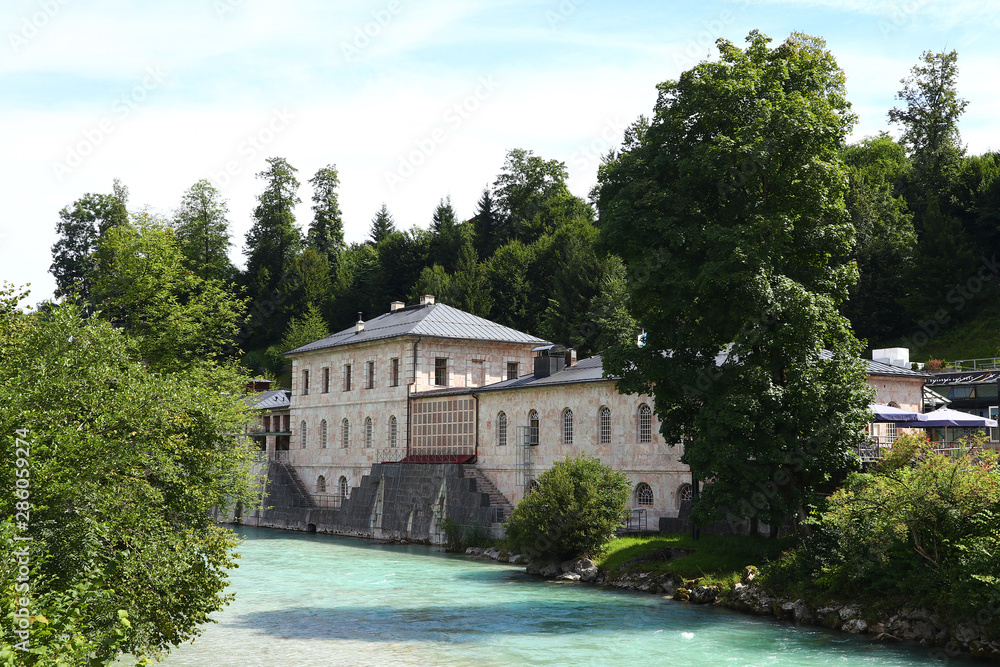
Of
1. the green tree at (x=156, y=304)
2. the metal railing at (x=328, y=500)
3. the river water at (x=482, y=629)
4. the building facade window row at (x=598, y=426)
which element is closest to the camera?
the river water at (x=482, y=629)

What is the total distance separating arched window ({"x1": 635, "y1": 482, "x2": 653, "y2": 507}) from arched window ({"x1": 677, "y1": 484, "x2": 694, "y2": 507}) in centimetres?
130

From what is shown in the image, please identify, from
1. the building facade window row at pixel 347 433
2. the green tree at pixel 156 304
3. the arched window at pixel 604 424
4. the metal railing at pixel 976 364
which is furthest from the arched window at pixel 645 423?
the metal railing at pixel 976 364

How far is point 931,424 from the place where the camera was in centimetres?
2778

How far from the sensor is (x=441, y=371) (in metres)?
47.0

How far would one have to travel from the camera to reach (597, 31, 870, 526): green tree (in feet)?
73.2

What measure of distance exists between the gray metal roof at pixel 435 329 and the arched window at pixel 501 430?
Result: 25.4 feet

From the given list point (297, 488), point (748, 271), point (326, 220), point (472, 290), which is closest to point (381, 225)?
point (326, 220)

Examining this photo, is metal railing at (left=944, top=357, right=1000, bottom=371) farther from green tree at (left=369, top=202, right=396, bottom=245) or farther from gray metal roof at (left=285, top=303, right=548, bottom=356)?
green tree at (left=369, top=202, right=396, bottom=245)

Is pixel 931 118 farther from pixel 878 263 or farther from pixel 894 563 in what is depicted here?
pixel 894 563

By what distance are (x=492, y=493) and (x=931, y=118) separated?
1836 inches

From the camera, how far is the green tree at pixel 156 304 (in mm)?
39531

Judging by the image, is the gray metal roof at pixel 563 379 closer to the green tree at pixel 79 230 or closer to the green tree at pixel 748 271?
the green tree at pixel 748 271

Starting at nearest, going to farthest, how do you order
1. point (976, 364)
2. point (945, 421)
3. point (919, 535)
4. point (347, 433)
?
point (919, 535), point (945, 421), point (976, 364), point (347, 433)

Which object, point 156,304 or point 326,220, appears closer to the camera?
point 156,304
